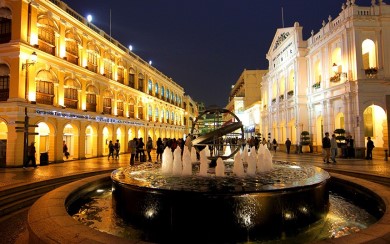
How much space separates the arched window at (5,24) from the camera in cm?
1870

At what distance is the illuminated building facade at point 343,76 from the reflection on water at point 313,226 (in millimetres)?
15192

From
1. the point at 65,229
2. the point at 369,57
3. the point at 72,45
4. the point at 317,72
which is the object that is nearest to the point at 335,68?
the point at 369,57

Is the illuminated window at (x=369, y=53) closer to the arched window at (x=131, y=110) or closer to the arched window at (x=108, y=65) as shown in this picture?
the arched window at (x=108, y=65)

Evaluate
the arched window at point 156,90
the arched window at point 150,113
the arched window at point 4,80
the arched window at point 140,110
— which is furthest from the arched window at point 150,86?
the arched window at point 4,80

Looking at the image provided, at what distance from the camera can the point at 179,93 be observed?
60.4m

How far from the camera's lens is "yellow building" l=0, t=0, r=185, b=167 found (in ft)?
59.7

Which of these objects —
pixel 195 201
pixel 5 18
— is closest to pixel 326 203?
pixel 195 201

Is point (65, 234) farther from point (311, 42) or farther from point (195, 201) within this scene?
point (311, 42)

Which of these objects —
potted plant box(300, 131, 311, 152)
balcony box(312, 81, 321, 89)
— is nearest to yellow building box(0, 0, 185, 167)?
potted plant box(300, 131, 311, 152)

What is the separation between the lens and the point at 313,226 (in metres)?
5.95

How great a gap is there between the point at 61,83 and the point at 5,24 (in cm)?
532

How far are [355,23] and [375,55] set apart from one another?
2932 mm

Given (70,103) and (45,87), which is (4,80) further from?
(70,103)

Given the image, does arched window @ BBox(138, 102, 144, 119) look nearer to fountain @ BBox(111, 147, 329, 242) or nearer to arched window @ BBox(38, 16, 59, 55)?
arched window @ BBox(38, 16, 59, 55)
